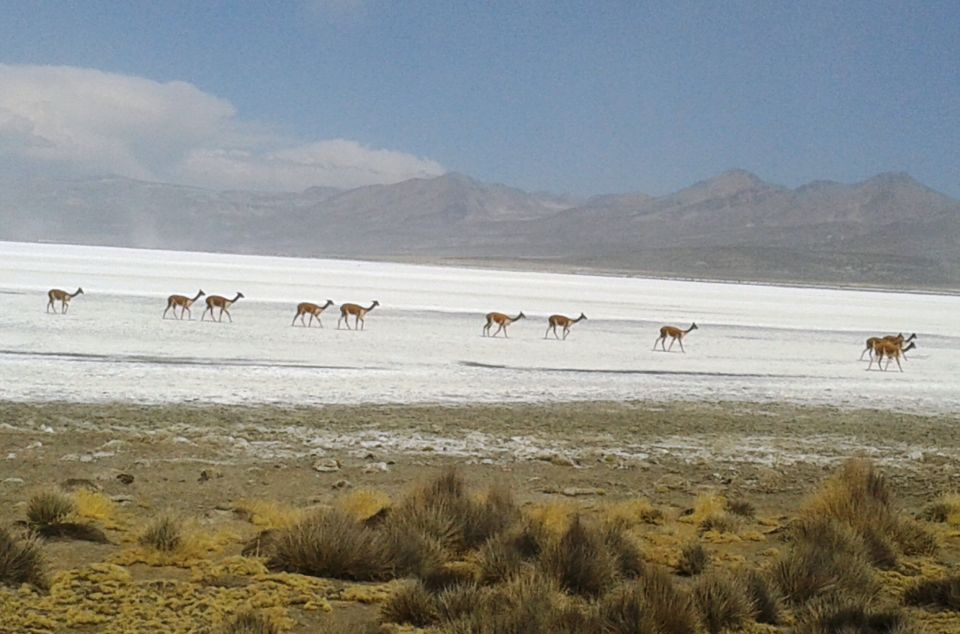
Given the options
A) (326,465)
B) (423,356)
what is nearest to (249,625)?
(326,465)

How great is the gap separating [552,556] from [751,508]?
3052 mm

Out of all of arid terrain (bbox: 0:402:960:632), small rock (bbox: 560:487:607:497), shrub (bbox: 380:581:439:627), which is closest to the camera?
shrub (bbox: 380:581:439:627)

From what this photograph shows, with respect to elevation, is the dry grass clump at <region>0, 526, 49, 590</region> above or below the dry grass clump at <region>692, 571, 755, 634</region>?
above

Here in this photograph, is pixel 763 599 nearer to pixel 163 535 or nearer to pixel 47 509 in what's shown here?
pixel 163 535

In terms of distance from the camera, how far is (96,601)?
5.43 metres

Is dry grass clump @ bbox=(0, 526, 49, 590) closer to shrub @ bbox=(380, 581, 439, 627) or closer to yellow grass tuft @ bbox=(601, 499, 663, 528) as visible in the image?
shrub @ bbox=(380, 581, 439, 627)

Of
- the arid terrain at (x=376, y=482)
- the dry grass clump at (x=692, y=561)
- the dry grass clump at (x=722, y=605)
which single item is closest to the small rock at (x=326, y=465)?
the arid terrain at (x=376, y=482)

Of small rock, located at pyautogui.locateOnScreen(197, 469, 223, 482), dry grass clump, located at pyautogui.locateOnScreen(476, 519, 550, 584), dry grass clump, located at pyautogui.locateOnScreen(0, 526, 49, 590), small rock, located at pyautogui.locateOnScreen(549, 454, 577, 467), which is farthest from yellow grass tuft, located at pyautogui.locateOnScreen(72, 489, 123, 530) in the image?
small rock, located at pyautogui.locateOnScreen(549, 454, 577, 467)

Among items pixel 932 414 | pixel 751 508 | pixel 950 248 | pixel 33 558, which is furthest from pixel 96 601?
pixel 950 248

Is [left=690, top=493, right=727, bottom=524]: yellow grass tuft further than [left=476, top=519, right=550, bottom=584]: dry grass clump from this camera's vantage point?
Yes

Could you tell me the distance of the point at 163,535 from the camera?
6465 millimetres

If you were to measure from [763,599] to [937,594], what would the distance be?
49.7 inches

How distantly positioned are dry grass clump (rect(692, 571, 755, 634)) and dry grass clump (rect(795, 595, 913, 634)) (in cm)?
31

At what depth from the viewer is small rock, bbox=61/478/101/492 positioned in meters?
8.13
